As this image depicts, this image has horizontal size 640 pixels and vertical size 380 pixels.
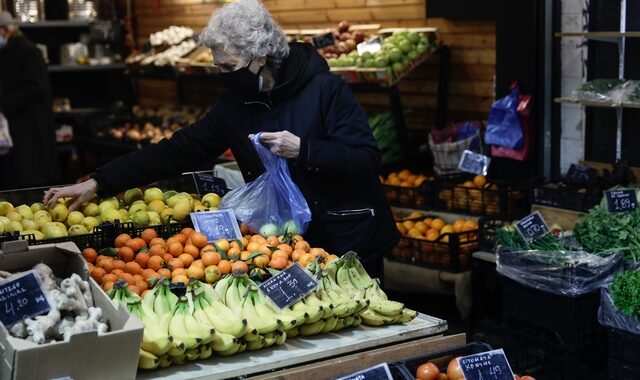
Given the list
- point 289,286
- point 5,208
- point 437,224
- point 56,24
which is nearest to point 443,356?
point 289,286

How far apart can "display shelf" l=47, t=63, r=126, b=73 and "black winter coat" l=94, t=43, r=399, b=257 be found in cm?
705

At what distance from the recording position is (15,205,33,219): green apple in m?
3.92

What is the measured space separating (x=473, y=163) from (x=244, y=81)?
3125mm

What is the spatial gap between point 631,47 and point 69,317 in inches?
175

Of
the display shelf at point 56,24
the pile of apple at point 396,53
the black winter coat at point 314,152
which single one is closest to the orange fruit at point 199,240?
the black winter coat at point 314,152

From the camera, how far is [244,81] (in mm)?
3754

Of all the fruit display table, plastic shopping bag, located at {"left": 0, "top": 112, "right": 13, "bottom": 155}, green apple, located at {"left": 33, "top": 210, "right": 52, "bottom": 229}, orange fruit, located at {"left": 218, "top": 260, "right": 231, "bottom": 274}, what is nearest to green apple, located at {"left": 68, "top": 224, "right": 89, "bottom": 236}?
green apple, located at {"left": 33, "top": 210, "right": 52, "bottom": 229}

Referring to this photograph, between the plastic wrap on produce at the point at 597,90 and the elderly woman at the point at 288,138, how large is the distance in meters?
2.29

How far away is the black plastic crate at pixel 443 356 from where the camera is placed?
2.98 meters

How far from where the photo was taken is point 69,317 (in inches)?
108

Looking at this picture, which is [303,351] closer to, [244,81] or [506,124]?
[244,81]

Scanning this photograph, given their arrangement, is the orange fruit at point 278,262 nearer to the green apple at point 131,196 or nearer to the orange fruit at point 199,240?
the orange fruit at point 199,240

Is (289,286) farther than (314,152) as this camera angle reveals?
No

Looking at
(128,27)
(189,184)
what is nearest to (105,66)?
(128,27)
